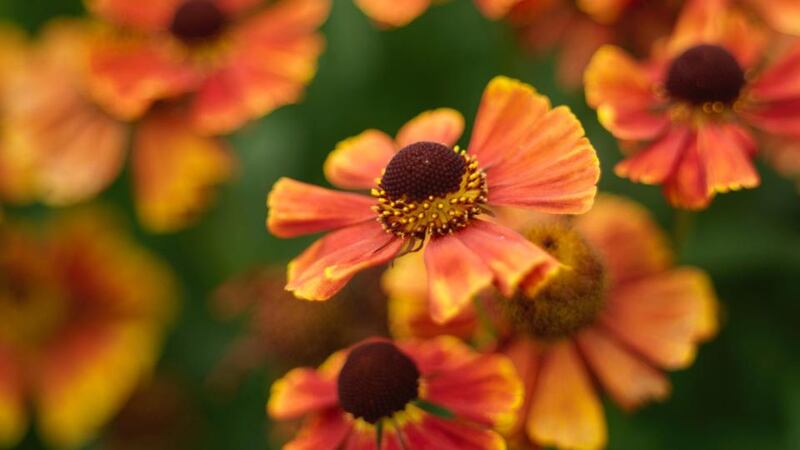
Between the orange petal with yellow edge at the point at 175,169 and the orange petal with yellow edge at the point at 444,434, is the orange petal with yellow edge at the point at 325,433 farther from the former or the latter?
the orange petal with yellow edge at the point at 175,169

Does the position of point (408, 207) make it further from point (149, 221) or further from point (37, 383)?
point (37, 383)

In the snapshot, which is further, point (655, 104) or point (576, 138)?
point (655, 104)

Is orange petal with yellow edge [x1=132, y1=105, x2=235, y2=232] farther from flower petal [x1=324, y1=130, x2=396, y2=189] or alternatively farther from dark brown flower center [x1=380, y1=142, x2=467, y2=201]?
dark brown flower center [x1=380, y1=142, x2=467, y2=201]

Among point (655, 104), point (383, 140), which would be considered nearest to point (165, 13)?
point (383, 140)

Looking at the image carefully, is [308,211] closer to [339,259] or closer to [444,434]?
[339,259]

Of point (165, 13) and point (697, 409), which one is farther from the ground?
point (165, 13)

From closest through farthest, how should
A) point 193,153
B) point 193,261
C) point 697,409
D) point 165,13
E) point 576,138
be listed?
point 576,138, point 697,409, point 193,153, point 165,13, point 193,261

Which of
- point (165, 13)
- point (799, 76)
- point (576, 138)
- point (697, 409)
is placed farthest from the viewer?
point (165, 13)
